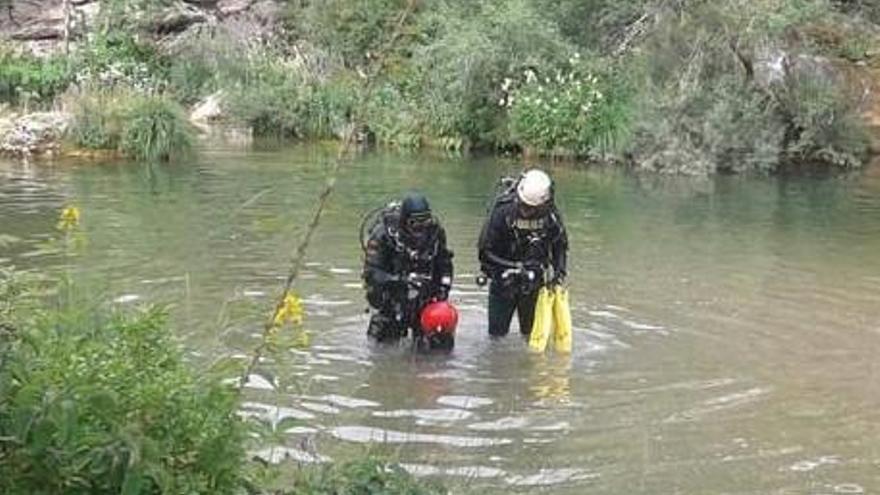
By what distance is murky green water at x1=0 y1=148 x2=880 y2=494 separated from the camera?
700 centimetres

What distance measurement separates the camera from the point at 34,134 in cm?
2100

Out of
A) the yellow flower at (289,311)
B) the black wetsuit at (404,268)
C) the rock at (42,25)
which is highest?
the rock at (42,25)

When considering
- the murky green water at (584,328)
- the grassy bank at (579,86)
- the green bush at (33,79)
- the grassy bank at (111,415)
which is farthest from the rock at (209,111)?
the grassy bank at (111,415)

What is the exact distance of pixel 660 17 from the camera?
2173cm

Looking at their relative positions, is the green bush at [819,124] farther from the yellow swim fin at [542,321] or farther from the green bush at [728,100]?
the yellow swim fin at [542,321]

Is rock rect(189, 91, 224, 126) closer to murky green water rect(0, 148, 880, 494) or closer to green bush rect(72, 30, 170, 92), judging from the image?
green bush rect(72, 30, 170, 92)

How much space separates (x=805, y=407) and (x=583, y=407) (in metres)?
1.29

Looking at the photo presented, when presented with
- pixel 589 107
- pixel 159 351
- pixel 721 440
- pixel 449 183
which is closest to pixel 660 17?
pixel 589 107

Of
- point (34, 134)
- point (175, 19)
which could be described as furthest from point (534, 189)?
point (175, 19)

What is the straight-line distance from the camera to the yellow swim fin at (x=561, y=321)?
30.2 ft

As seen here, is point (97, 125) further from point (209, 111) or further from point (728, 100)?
point (728, 100)

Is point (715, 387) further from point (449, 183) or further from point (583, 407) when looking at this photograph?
point (449, 183)

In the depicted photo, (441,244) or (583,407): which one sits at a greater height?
(441,244)

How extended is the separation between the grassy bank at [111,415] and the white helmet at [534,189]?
5.07m
